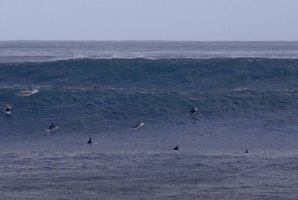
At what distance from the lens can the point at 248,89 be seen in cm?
4091

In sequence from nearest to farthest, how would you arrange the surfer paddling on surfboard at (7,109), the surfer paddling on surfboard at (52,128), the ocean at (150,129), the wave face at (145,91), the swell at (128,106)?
the ocean at (150,129) → the surfer paddling on surfboard at (52,128) → the swell at (128,106) → the wave face at (145,91) → the surfer paddling on surfboard at (7,109)

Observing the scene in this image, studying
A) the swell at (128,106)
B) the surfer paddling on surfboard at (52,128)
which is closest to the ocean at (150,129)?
the swell at (128,106)

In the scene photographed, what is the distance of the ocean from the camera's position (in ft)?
69.3

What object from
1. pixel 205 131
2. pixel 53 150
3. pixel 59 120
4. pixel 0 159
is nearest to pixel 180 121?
pixel 205 131

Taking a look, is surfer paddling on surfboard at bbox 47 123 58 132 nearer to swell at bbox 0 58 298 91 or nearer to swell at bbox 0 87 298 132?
swell at bbox 0 87 298 132

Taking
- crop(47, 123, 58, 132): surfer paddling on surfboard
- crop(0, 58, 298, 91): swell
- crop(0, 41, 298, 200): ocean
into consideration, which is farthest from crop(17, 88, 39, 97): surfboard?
crop(47, 123, 58, 132): surfer paddling on surfboard

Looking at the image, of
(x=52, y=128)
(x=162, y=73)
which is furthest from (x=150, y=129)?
(x=162, y=73)

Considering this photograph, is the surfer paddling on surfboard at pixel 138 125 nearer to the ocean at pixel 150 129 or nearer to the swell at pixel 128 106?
the ocean at pixel 150 129

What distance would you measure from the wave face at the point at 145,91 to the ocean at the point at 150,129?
0.18 ft

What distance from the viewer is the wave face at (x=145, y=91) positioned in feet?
113

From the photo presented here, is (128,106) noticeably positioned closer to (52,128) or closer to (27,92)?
(27,92)

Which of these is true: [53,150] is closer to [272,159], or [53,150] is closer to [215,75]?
[272,159]

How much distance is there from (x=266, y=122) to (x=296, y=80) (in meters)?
11.5

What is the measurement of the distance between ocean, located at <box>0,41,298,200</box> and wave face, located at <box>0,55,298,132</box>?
0.05m
